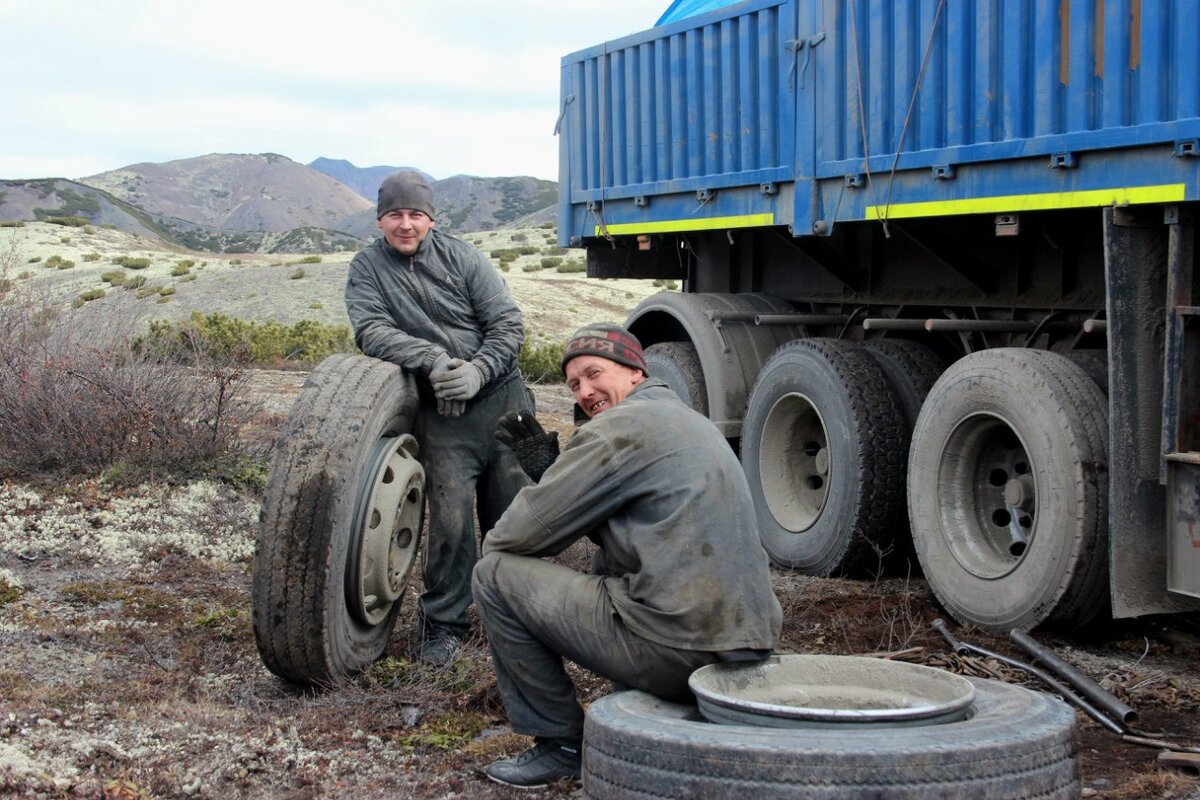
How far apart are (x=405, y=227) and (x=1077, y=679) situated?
291cm

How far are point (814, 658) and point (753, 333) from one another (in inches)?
173

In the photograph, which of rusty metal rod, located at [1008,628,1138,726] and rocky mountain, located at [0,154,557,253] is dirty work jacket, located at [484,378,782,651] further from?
rocky mountain, located at [0,154,557,253]

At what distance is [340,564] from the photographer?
16.0 ft

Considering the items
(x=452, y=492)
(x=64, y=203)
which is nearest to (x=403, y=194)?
(x=452, y=492)

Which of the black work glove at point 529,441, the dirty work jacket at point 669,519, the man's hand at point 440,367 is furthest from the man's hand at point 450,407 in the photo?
the dirty work jacket at point 669,519

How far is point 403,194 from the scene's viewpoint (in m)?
5.53

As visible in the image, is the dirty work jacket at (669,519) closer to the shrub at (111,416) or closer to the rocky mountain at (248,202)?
the shrub at (111,416)

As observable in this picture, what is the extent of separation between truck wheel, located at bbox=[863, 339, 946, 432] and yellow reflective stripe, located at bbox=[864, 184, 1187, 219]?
854mm

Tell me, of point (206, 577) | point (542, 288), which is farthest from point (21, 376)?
point (542, 288)

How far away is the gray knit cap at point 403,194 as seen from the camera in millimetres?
5527

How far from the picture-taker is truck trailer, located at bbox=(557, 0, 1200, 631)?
197 inches

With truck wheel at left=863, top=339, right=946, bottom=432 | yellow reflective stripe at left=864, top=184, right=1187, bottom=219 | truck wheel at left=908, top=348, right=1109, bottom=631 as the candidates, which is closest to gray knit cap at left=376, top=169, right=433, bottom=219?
yellow reflective stripe at left=864, top=184, right=1187, bottom=219

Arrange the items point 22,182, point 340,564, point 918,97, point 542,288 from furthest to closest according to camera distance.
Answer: point 22,182
point 542,288
point 918,97
point 340,564

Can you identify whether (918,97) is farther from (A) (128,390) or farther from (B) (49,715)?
(A) (128,390)
